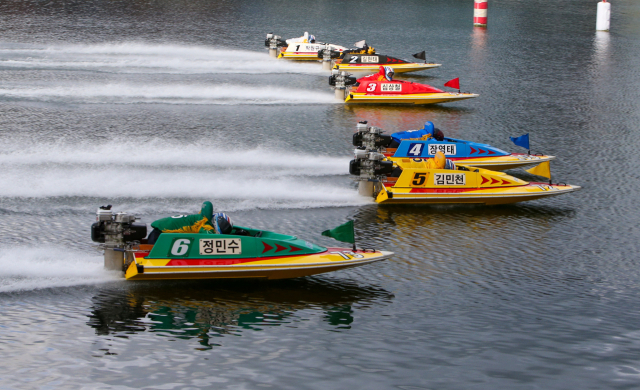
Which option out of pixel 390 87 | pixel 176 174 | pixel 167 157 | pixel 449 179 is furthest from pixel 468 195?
pixel 390 87

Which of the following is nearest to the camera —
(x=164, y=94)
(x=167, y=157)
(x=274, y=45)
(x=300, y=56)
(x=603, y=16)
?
(x=167, y=157)

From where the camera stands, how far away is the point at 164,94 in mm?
40719

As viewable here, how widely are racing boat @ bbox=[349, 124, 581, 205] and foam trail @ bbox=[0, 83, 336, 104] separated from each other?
16.1 m

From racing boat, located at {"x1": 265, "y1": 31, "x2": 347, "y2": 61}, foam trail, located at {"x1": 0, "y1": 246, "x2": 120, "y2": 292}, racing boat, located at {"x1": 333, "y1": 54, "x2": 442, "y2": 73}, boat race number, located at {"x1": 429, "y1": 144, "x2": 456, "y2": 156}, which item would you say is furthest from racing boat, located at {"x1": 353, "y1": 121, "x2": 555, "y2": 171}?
racing boat, located at {"x1": 265, "y1": 31, "x2": 347, "y2": 61}

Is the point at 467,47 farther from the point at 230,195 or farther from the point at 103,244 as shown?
the point at 103,244

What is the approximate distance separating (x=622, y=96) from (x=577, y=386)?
31450 millimetres

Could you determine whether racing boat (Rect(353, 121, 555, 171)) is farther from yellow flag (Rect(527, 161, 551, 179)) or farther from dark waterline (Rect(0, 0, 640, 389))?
yellow flag (Rect(527, 161, 551, 179))

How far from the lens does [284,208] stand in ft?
75.4

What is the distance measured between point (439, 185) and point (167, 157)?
1076 cm

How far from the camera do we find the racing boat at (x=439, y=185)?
76.6ft

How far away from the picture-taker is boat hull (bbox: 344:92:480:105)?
38188 mm

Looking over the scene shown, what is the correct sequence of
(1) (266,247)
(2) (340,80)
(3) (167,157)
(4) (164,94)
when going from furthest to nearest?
(4) (164,94), (2) (340,80), (3) (167,157), (1) (266,247)

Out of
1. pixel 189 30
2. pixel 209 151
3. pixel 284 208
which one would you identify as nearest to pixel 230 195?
pixel 284 208

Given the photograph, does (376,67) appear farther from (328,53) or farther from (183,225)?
(183,225)
